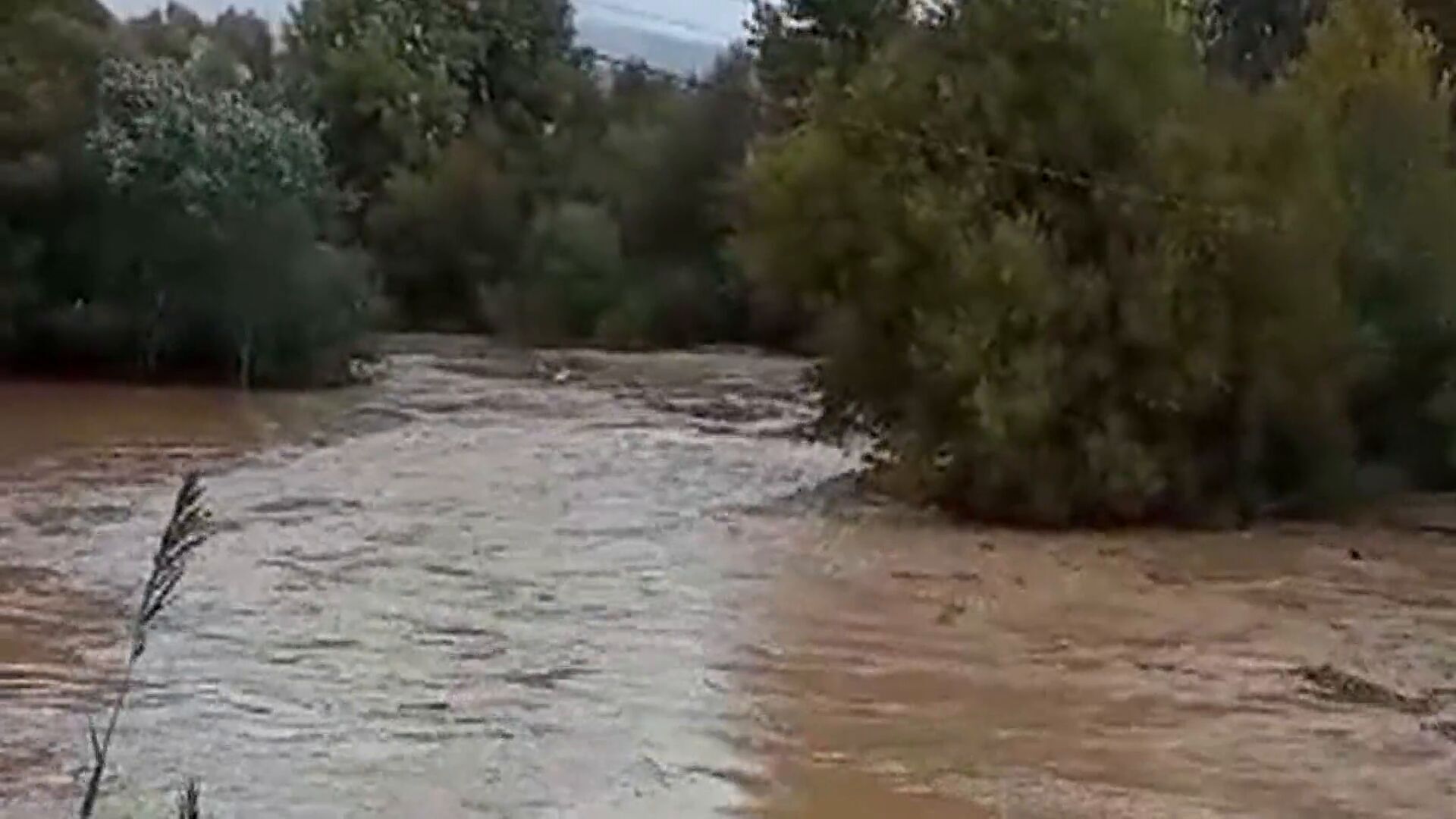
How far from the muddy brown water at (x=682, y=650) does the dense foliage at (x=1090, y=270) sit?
77 cm

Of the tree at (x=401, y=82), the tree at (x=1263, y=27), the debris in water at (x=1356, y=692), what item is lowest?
the debris in water at (x=1356, y=692)

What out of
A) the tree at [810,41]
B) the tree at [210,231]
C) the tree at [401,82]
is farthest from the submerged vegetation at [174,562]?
the tree at [401,82]

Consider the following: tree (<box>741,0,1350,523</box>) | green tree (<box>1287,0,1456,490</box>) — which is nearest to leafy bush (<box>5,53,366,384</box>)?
tree (<box>741,0,1350,523</box>)

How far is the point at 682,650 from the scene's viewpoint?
1341 centimetres

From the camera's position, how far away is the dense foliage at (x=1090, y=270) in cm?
→ 1914

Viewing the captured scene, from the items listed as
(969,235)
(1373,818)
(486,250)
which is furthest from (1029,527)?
(486,250)

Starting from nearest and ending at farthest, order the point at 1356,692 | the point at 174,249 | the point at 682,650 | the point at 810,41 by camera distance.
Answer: the point at 1356,692, the point at 682,650, the point at 810,41, the point at 174,249

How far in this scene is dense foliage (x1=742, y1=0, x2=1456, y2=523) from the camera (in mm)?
19141

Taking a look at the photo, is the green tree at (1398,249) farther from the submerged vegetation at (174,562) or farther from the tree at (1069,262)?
the submerged vegetation at (174,562)

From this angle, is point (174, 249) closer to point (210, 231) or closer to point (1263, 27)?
point (210, 231)

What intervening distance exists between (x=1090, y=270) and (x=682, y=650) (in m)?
7.16

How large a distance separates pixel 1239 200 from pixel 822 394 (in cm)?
411

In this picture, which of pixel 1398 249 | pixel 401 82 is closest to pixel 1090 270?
pixel 1398 249

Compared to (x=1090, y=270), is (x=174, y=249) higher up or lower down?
lower down
